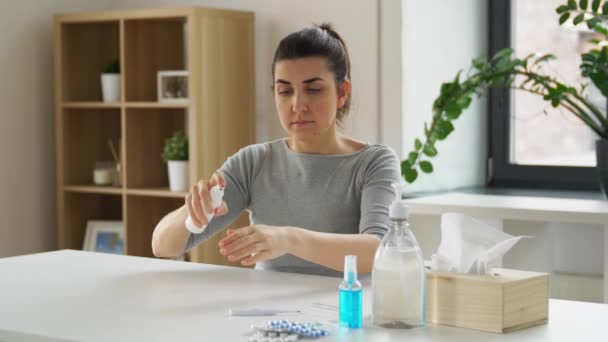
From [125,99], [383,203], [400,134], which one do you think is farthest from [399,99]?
[383,203]

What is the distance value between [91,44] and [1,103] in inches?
19.5

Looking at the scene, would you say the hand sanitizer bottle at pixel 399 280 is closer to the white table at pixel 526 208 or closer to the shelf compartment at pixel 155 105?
the white table at pixel 526 208

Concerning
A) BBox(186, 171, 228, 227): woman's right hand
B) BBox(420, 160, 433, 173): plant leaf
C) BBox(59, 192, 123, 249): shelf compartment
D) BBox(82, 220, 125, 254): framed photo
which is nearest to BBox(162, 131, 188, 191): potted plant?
BBox(82, 220, 125, 254): framed photo

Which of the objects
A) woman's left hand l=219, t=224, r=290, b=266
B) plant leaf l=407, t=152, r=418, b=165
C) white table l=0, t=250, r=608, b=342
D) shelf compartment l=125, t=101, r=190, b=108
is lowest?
white table l=0, t=250, r=608, b=342

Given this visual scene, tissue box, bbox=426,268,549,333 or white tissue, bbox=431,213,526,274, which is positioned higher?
white tissue, bbox=431,213,526,274

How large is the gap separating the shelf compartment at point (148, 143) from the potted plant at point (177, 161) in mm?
141

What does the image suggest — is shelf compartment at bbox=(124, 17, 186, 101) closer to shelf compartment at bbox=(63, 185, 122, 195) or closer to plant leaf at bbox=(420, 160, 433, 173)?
shelf compartment at bbox=(63, 185, 122, 195)

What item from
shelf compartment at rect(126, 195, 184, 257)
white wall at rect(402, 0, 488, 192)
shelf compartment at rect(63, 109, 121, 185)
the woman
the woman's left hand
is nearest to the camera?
the woman's left hand

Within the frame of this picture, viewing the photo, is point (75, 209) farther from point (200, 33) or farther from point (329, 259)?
point (329, 259)

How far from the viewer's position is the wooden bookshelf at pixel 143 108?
12.2ft

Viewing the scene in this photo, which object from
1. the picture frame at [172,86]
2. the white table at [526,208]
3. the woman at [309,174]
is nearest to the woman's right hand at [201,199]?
the woman at [309,174]

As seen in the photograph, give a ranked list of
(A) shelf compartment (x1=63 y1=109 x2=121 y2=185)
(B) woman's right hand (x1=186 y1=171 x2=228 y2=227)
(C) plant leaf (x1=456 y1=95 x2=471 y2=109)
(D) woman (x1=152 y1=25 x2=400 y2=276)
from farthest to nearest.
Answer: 1. (A) shelf compartment (x1=63 y1=109 x2=121 y2=185)
2. (C) plant leaf (x1=456 y1=95 x2=471 y2=109)
3. (D) woman (x1=152 y1=25 x2=400 y2=276)
4. (B) woman's right hand (x1=186 y1=171 x2=228 y2=227)

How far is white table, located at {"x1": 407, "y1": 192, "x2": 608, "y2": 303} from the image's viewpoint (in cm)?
282

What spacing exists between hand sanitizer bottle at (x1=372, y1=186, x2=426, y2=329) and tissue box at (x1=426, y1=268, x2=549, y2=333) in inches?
2.0
